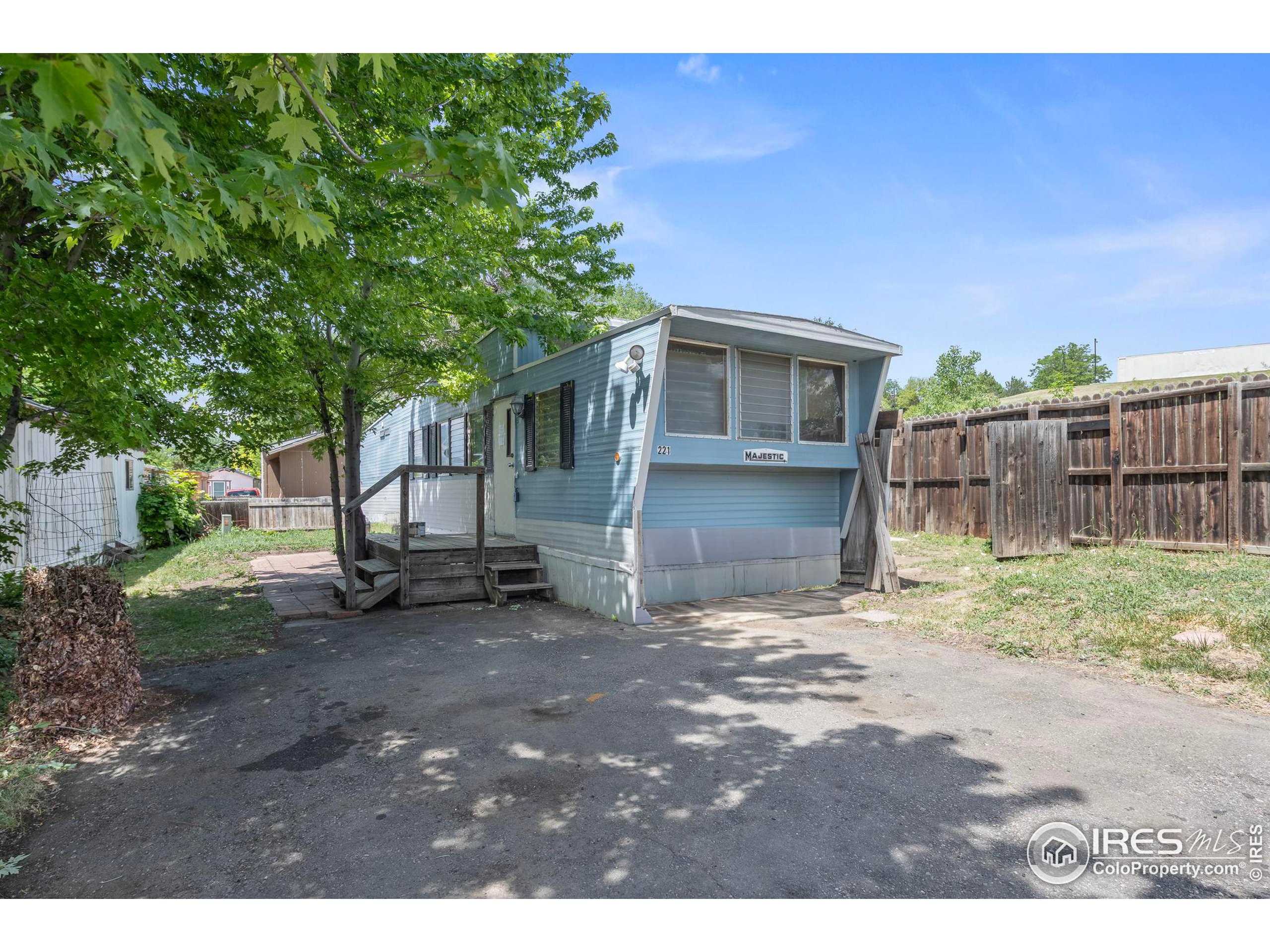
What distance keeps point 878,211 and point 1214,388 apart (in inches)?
223

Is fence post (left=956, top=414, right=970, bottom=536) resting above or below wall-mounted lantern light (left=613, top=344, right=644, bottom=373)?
below

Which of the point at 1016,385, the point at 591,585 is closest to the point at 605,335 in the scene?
the point at 591,585

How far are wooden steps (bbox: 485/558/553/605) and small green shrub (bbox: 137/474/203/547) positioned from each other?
12751 millimetres

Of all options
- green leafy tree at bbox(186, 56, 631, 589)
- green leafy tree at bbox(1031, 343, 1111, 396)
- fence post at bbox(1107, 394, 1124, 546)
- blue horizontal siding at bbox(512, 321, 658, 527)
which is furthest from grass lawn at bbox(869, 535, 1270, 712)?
green leafy tree at bbox(1031, 343, 1111, 396)

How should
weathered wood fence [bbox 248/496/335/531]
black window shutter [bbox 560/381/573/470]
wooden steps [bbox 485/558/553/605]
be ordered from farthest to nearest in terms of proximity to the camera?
weathered wood fence [bbox 248/496/335/531] < wooden steps [bbox 485/558/553/605] < black window shutter [bbox 560/381/573/470]

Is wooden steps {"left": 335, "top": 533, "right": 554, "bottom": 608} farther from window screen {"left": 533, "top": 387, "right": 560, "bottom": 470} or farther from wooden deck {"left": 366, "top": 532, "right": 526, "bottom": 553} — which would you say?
window screen {"left": 533, "top": 387, "right": 560, "bottom": 470}

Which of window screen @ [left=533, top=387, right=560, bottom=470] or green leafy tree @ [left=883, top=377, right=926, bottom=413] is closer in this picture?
window screen @ [left=533, top=387, right=560, bottom=470]

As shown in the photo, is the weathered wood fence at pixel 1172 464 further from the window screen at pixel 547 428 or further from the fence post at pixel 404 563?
the fence post at pixel 404 563

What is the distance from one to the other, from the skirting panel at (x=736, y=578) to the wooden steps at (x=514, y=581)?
179cm

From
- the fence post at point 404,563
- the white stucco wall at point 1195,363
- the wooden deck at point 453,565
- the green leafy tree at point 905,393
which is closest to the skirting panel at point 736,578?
the wooden deck at point 453,565

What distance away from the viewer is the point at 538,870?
2463 millimetres

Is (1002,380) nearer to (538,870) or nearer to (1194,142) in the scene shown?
(1194,142)

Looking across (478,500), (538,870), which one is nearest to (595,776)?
(538,870)

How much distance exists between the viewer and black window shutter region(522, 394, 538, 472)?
31.8 ft
